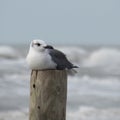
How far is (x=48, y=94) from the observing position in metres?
4.97

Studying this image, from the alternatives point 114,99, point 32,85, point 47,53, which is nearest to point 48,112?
point 32,85

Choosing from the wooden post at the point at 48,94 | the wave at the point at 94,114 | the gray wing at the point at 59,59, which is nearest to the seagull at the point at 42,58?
the gray wing at the point at 59,59

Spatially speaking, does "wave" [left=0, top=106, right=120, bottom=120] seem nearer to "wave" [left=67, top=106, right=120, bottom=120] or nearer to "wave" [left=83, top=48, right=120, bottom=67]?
"wave" [left=67, top=106, right=120, bottom=120]

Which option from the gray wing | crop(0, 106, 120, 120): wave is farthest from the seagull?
crop(0, 106, 120, 120): wave

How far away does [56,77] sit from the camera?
196 inches

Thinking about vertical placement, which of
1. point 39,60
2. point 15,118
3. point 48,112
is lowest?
point 48,112

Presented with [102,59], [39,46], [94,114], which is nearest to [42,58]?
[39,46]

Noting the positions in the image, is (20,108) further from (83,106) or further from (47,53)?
(47,53)

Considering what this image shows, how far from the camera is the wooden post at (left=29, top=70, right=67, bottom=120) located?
4.97 meters

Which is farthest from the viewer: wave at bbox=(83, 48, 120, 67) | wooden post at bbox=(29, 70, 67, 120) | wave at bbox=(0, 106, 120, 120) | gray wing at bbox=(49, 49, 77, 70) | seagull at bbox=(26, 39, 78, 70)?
wave at bbox=(83, 48, 120, 67)

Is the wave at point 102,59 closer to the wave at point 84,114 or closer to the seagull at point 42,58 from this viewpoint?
the wave at point 84,114

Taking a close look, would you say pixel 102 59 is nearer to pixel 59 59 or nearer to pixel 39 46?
pixel 59 59

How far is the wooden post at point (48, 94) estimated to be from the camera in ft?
16.3

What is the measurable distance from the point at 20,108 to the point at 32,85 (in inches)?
302
